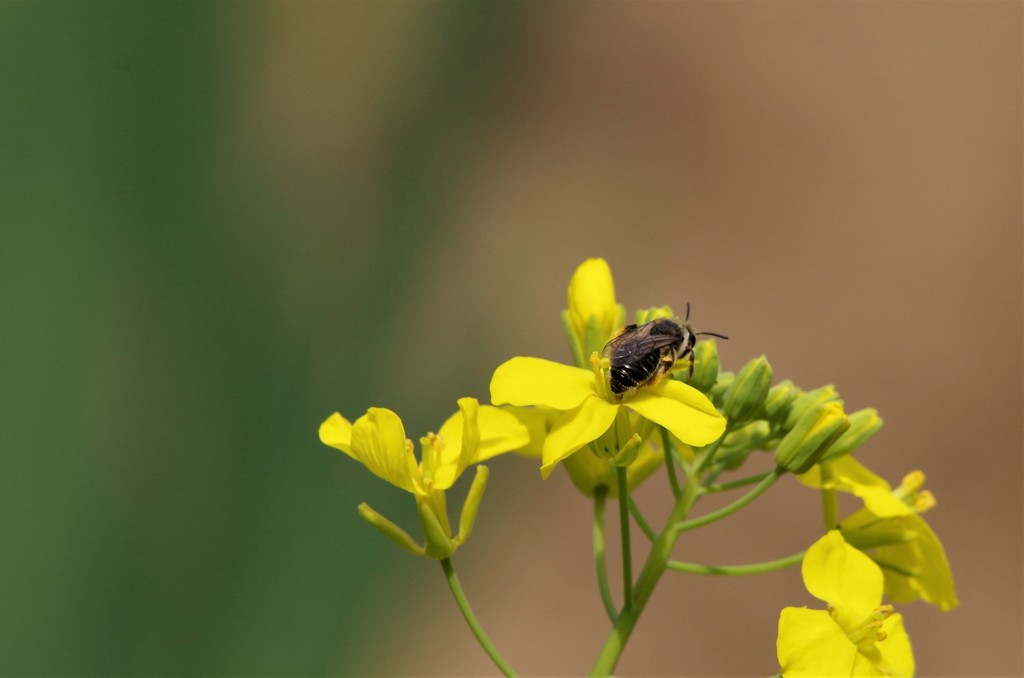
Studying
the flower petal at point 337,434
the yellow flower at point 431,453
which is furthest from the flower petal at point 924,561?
the flower petal at point 337,434

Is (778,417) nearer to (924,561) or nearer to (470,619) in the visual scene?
(924,561)

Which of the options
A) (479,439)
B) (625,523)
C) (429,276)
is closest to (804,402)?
(625,523)

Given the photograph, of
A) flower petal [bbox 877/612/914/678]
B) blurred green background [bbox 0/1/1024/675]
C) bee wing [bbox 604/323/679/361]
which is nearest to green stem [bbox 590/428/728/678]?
bee wing [bbox 604/323/679/361]

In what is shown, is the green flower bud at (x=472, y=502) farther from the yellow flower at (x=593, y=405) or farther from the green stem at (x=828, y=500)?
the green stem at (x=828, y=500)

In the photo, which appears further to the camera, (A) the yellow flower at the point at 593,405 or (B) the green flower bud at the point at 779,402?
(B) the green flower bud at the point at 779,402

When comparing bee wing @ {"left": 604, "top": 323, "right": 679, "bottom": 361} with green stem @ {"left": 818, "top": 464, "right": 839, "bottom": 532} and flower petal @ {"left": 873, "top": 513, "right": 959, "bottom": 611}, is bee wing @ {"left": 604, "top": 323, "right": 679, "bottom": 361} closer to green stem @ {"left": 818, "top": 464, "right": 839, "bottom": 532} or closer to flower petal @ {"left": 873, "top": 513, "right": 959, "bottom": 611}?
green stem @ {"left": 818, "top": 464, "right": 839, "bottom": 532}
